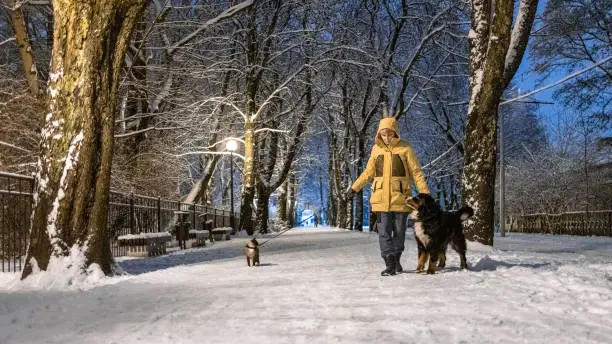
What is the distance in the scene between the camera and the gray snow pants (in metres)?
7.02

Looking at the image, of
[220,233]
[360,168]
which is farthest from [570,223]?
[220,233]

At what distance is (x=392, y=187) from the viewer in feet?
23.1

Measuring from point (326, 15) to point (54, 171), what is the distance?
2046cm

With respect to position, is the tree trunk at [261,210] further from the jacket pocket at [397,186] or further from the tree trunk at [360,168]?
the jacket pocket at [397,186]

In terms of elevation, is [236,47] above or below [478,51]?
above

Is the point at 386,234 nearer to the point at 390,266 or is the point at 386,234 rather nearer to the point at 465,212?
the point at 390,266

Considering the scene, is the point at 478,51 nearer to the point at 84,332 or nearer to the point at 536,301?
the point at 536,301

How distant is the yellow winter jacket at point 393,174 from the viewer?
7.02 metres

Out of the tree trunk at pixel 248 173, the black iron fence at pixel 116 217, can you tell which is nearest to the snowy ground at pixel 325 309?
the black iron fence at pixel 116 217

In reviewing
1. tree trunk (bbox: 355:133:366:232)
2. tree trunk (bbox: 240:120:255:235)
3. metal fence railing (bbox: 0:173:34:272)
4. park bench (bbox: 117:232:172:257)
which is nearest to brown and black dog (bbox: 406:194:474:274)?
metal fence railing (bbox: 0:173:34:272)

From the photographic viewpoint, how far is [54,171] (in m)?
6.97

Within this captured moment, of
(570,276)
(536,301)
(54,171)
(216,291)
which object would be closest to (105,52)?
(54,171)

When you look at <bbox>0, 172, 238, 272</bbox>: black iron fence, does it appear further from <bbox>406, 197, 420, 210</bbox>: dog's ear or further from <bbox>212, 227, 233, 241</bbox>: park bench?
<bbox>406, 197, 420, 210</bbox>: dog's ear

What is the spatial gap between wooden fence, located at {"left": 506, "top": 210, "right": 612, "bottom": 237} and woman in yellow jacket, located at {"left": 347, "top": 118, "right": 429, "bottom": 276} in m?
23.3
